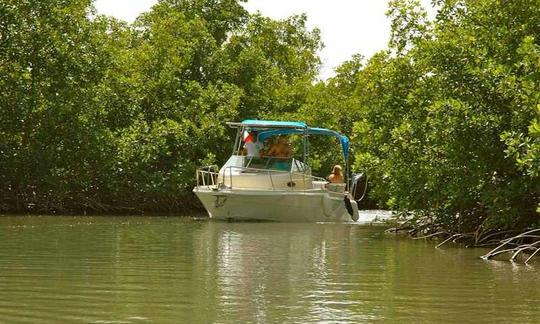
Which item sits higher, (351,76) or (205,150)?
(351,76)

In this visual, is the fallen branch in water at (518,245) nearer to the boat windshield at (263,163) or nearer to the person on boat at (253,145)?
the boat windshield at (263,163)

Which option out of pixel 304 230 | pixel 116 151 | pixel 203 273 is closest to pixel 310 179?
pixel 304 230

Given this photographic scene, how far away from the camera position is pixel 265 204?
22047 millimetres

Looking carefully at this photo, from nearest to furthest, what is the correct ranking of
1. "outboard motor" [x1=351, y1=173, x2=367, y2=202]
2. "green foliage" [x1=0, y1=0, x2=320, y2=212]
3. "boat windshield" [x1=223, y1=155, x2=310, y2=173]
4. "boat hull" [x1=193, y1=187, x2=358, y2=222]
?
"boat hull" [x1=193, y1=187, x2=358, y2=222] → "boat windshield" [x1=223, y1=155, x2=310, y2=173] → "green foliage" [x1=0, y1=0, x2=320, y2=212] → "outboard motor" [x1=351, y1=173, x2=367, y2=202]

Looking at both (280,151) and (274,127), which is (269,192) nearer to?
(280,151)

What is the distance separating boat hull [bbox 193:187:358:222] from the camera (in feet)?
71.8

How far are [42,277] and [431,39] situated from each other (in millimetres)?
10380

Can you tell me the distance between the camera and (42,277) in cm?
1005

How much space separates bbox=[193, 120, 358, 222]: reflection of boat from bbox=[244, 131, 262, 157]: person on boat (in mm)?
148

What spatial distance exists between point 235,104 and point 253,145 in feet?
20.1

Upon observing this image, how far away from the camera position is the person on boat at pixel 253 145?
23266mm

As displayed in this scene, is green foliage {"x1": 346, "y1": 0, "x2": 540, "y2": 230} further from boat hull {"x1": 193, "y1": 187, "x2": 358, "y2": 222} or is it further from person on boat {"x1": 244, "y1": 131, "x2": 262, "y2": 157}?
person on boat {"x1": 244, "y1": 131, "x2": 262, "y2": 157}

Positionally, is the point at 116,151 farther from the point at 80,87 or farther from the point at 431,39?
the point at 431,39

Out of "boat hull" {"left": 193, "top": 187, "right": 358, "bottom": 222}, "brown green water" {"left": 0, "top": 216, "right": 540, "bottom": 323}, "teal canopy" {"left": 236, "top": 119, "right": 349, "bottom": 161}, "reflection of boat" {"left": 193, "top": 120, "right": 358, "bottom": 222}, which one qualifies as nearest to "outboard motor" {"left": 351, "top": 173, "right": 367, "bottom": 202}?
"reflection of boat" {"left": 193, "top": 120, "right": 358, "bottom": 222}
